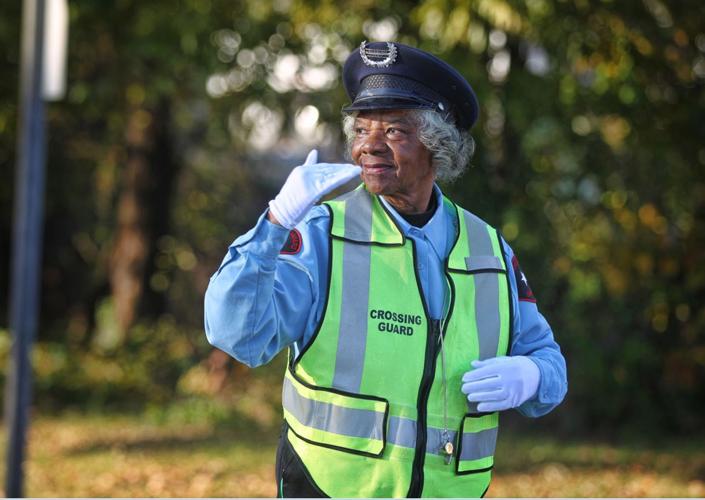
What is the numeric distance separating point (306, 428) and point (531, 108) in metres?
4.98

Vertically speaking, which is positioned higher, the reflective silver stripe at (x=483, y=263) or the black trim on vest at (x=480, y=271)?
the reflective silver stripe at (x=483, y=263)

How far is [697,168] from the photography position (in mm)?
8094

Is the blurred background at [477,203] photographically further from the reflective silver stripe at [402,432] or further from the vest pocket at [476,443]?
the reflective silver stripe at [402,432]

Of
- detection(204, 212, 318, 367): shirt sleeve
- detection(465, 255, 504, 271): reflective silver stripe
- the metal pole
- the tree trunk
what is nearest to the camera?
detection(204, 212, 318, 367): shirt sleeve

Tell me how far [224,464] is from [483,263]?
579 cm

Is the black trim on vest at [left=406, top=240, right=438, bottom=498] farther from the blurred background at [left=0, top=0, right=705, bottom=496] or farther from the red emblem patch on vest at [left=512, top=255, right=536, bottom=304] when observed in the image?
the blurred background at [left=0, top=0, right=705, bottom=496]

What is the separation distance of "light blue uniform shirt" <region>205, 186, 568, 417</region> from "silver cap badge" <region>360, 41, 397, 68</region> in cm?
36

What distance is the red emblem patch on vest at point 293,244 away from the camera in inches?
101

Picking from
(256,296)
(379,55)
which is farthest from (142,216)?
(256,296)

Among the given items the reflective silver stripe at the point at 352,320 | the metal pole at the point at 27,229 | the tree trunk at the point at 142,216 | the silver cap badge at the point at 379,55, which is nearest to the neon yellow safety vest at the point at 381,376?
the reflective silver stripe at the point at 352,320

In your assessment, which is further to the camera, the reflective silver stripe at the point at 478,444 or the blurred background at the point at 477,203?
the blurred background at the point at 477,203

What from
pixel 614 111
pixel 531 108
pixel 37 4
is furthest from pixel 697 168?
pixel 37 4

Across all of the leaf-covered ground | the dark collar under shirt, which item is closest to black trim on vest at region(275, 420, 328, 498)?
the dark collar under shirt

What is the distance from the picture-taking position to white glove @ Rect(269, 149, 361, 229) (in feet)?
8.11
